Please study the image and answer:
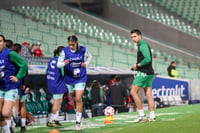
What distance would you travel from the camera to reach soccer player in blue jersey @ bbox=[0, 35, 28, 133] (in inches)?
361

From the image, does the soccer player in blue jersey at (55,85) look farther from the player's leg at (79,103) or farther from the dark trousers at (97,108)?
the dark trousers at (97,108)

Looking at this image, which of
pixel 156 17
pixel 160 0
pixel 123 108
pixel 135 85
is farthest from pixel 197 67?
pixel 135 85

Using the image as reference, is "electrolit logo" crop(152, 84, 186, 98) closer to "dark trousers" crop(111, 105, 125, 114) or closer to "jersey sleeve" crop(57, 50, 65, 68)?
"dark trousers" crop(111, 105, 125, 114)

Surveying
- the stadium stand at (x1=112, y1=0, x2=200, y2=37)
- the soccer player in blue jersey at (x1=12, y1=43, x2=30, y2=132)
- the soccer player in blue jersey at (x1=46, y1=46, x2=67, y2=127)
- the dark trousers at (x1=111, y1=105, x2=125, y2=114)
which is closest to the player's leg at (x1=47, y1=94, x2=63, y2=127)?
the soccer player in blue jersey at (x1=46, y1=46, x2=67, y2=127)

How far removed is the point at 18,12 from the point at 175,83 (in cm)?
1210

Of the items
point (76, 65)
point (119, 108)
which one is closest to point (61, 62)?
point (76, 65)

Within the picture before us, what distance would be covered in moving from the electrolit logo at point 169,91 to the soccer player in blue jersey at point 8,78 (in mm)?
12650

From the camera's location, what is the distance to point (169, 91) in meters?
22.8

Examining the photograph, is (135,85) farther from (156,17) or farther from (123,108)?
(156,17)

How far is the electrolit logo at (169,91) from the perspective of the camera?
71.4 ft

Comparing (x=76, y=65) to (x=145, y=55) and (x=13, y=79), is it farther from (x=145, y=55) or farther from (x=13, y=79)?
(x=13, y=79)

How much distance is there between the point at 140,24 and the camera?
36.0 meters

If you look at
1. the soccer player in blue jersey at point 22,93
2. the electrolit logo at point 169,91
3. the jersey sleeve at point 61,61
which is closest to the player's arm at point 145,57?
the jersey sleeve at point 61,61

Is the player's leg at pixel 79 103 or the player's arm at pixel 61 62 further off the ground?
the player's arm at pixel 61 62
